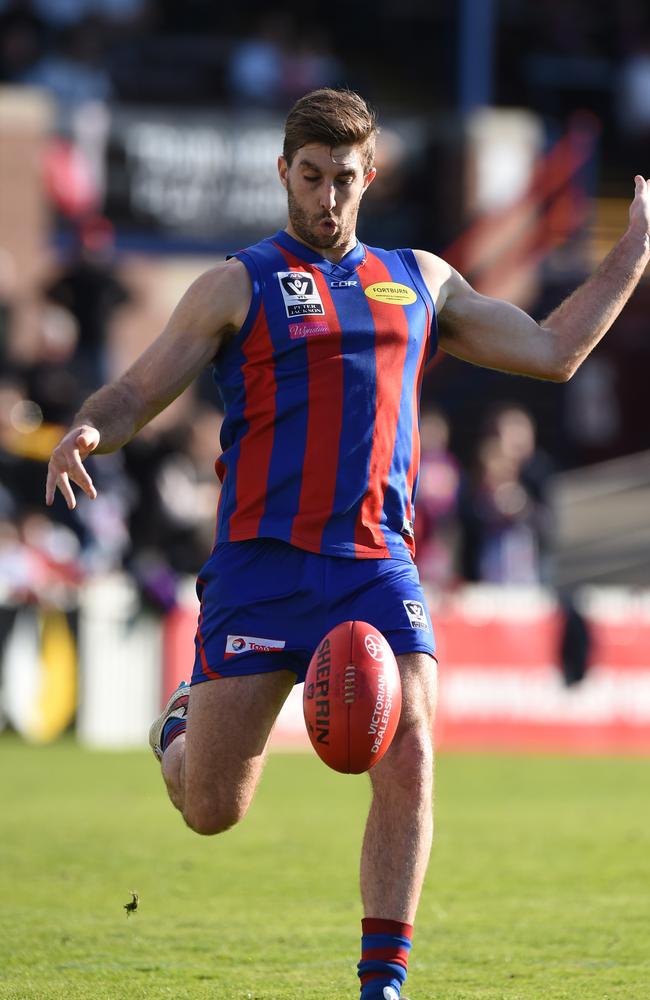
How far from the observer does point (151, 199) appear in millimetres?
21766

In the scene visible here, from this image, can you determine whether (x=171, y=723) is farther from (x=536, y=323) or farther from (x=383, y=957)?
(x=536, y=323)

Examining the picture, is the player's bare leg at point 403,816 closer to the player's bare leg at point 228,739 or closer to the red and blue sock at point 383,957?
the red and blue sock at point 383,957

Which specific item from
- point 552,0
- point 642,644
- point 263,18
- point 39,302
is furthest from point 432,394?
point 552,0

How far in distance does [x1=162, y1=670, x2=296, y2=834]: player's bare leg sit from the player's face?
1258 millimetres

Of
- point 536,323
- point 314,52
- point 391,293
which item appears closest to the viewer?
point 391,293

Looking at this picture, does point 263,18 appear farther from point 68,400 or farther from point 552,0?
point 68,400

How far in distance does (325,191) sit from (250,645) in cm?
129

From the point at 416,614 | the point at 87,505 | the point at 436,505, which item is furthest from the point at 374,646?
the point at 436,505

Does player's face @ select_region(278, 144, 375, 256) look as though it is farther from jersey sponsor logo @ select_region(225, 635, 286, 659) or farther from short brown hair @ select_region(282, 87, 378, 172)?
jersey sponsor logo @ select_region(225, 635, 286, 659)

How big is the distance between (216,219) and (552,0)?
1011 centimetres

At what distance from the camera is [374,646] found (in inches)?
190

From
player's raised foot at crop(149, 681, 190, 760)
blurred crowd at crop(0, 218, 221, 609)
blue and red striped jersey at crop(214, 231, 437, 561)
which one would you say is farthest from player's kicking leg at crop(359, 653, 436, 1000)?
blurred crowd at crop(0, 218, 221, 609)

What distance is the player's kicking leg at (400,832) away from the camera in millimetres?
4875

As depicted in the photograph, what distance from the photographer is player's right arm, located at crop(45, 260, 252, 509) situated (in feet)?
16.8
